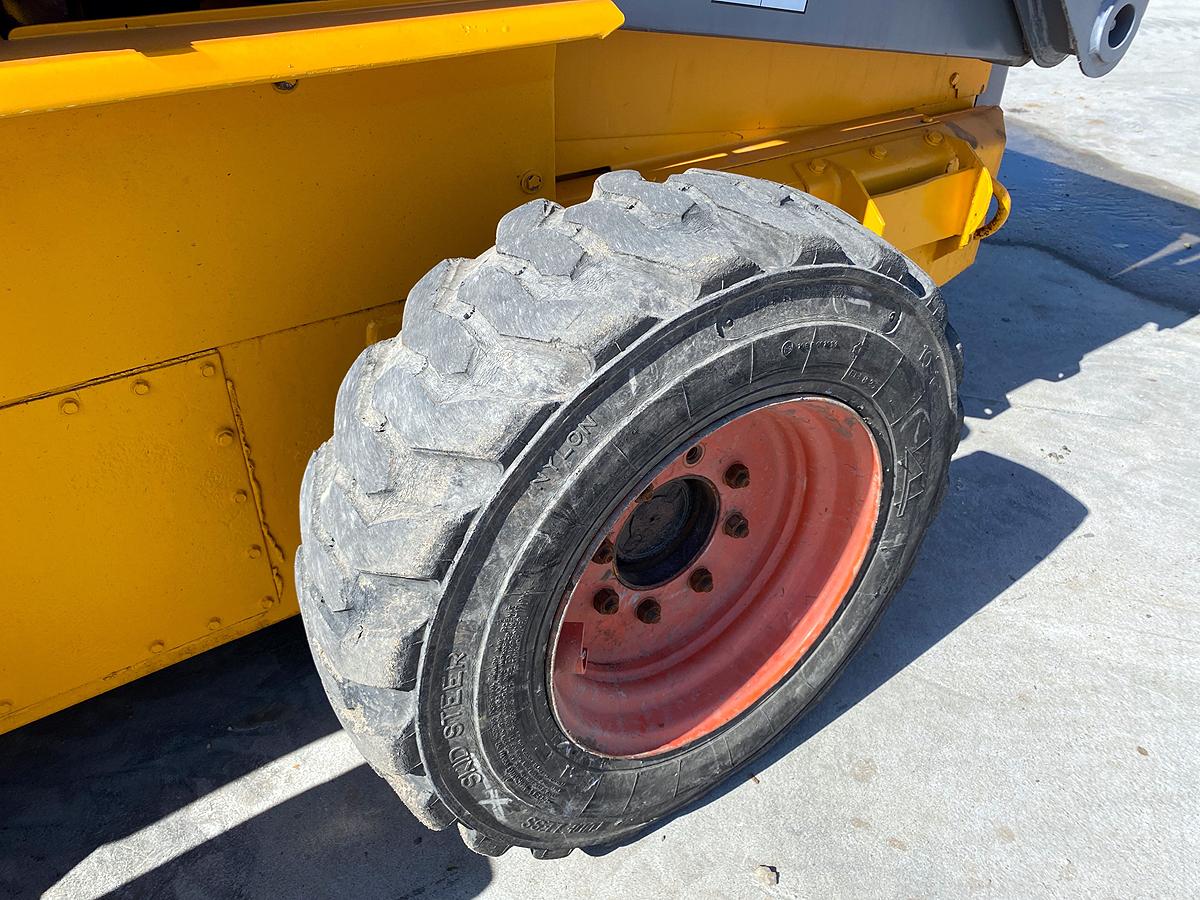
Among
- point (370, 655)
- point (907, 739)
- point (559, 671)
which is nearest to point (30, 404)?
point (370, 655)

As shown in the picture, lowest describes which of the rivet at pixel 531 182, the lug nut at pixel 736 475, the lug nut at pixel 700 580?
the lug nut at pixel 700 580

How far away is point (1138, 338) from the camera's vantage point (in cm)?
408

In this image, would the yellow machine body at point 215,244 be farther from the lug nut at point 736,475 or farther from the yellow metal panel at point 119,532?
the lug nut at point 736,475

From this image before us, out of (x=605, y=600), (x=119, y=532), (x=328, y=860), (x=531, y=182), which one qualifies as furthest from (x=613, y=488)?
(x=328, y=860)

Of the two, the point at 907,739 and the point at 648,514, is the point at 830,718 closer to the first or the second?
the point at 907,739

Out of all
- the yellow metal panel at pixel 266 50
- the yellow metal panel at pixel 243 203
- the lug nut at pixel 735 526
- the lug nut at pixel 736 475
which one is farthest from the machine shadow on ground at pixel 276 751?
the yellow metal panel at pixel 266 50

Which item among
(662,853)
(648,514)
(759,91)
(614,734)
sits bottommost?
(662,853)

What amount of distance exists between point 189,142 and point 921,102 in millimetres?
2381

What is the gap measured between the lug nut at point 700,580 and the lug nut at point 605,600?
0.76 feet

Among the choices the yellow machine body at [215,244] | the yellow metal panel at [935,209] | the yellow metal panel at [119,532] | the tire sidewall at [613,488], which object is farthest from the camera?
the yellow metal panel at [935,209]

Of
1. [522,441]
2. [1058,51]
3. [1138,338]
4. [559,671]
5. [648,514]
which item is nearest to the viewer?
[522,441]

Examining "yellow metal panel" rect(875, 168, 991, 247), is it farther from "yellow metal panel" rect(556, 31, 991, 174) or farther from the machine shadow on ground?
the machine shadow on ground

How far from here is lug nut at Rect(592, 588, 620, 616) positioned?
2004 millimetres

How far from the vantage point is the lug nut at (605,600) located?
2004 millimetres
